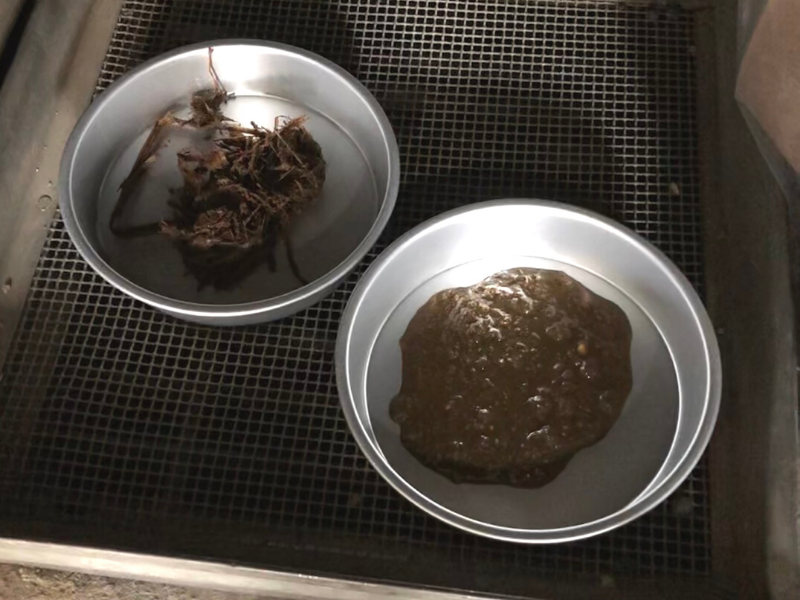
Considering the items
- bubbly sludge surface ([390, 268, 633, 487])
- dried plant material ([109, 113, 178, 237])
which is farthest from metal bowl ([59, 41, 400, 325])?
bubbly sludge surface ([390, 268, 633, 487])

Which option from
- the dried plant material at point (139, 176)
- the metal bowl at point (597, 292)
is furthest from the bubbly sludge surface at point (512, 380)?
the dried plant material at point (139, 176)

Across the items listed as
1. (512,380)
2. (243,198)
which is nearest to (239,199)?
(243,198)

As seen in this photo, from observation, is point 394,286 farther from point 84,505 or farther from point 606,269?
point 84,505

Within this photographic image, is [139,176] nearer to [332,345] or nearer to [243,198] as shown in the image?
[243,198]

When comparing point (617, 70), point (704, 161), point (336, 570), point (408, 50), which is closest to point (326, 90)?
point (408, 50)

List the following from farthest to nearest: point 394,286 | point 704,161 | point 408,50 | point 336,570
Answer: point 408,50 < point 704,161 < point 394,286 < point 336,570

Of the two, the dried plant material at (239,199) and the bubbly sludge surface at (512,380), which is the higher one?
the dried plant material at (239,199)

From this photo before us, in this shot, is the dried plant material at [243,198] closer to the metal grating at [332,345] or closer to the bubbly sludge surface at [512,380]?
the metal grating at [332,345]

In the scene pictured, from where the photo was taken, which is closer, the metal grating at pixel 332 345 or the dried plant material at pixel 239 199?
the metal grating at pixel 332 345
